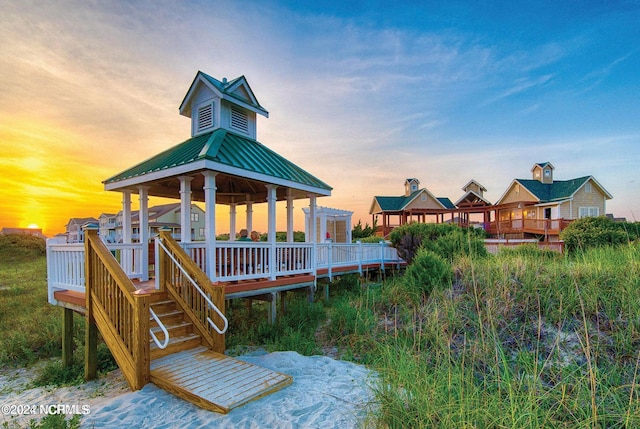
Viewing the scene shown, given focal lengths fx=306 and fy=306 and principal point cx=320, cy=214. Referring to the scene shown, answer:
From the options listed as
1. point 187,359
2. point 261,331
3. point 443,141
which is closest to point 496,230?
point 443,141

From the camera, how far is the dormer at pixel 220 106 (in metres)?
8.51

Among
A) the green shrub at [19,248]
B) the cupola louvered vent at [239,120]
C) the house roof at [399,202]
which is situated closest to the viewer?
the cupola louvered vent at [239,120]

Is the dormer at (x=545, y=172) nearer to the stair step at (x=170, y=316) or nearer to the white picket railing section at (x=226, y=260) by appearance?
the white picket railing section at (x=226, y=260)

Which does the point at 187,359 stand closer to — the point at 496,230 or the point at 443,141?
the point at 443,141

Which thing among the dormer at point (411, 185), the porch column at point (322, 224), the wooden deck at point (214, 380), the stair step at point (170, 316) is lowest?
the wooden deck at point (214, 380)

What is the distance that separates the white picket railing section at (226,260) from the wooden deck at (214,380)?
84.8 inches

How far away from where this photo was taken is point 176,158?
7293 mm

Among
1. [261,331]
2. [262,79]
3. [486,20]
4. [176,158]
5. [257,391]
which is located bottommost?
[261,331]

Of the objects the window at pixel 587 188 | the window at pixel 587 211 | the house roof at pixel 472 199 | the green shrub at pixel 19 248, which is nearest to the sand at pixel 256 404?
the green shrub at pixel 19 248

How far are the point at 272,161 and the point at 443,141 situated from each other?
942 cm

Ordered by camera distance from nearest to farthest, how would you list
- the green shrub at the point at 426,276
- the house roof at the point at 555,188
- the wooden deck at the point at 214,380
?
the wooden deck at the point at 214,380
the green shrub at the point at 426,276
the house roof at the point at 555,188

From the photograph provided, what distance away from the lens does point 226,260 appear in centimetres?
696

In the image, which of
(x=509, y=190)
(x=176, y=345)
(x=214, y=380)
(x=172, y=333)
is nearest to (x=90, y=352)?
(x=172, y=333)

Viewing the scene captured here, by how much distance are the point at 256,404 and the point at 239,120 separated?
7507 mm
